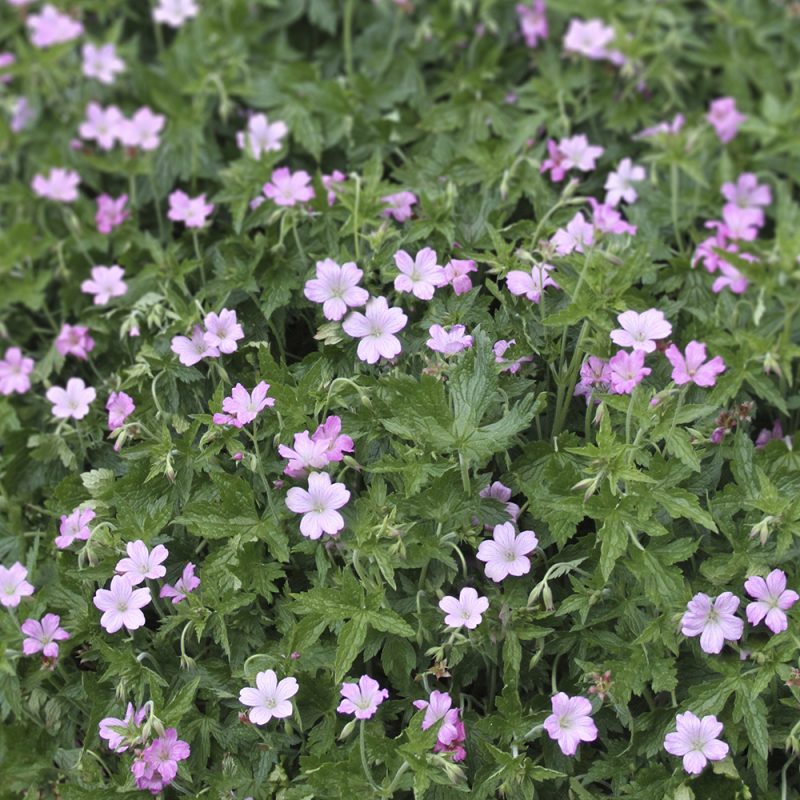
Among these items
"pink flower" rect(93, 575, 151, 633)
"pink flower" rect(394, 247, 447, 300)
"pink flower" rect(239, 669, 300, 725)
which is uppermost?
"pink flower" rect(394, 247, 447, 300)

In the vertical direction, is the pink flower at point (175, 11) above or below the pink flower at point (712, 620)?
above

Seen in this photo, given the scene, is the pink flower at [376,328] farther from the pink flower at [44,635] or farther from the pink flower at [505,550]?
the pink flower at [44,635]

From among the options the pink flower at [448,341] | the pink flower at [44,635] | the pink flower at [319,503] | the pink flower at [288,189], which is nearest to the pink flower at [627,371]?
the pink flower at [448,341]

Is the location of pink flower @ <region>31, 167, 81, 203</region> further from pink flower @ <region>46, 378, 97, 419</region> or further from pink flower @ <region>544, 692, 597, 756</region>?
pink flower @ <region>544, 692, 597, 756</region>

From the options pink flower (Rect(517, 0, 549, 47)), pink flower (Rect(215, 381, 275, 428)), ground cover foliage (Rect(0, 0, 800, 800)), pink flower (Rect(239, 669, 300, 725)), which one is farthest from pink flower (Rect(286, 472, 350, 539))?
pink flower (Rect(517, 0, 549, 47))

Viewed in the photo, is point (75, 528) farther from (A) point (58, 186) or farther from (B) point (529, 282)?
(A) point (58, 186)

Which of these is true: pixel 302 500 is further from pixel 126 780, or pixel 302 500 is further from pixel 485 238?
pixel 485 238

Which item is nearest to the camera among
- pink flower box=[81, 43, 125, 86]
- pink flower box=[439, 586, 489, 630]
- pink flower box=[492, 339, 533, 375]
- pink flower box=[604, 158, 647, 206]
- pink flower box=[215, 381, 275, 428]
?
pink flower box=[439, 586, 489, 630]

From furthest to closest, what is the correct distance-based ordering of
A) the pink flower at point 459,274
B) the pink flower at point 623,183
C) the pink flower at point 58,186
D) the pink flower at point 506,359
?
1. the pink flower at point 58,186
2. the pink flower at point 623,183
3. the pink flower at point 459,274
4. the pink flower at point 506,359
